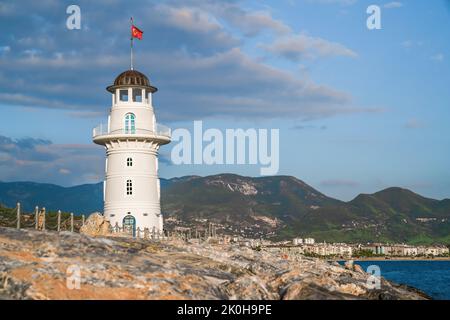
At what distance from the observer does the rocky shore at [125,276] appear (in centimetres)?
2114

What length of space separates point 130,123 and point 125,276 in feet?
95.0

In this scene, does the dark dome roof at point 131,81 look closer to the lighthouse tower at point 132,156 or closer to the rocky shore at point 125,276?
the lighthouse tower at point 132,156

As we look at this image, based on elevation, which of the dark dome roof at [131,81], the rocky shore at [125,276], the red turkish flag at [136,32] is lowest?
the rocky shore at [125,276]

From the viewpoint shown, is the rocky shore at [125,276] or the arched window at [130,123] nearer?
the rocky shore at [125,276]

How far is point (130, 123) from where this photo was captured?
166ft

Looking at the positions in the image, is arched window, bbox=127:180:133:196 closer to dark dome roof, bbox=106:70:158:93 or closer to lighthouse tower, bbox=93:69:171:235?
lighthouse tower, bbox=93:69:171:235

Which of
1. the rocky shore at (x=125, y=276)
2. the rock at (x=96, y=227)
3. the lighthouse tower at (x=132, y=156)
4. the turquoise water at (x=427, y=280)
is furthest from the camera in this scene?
the turquoise water at (x=427, y=280)

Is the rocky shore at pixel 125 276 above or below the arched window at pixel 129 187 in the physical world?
below

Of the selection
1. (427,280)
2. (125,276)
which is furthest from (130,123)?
(427,280)

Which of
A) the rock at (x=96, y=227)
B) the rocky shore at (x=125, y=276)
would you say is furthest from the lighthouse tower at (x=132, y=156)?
the rocky shore at (x=125, y=276)

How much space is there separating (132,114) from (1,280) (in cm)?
3033

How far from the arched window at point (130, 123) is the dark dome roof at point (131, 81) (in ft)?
7.49
